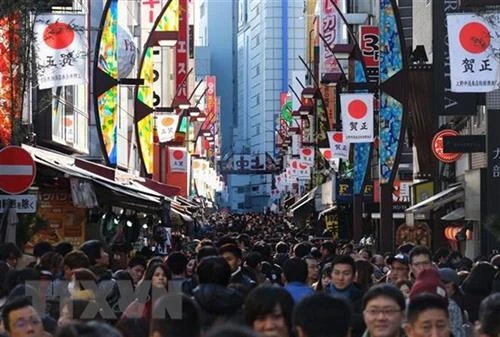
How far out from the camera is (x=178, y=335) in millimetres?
5980

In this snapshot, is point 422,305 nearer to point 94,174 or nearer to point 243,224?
point 94,174

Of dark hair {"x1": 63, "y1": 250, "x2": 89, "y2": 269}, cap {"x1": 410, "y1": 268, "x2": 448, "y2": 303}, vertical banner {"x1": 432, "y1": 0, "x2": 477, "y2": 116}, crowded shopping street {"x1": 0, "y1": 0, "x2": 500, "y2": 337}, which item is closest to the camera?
crowded shopping street {"x1": 0, "y1": 0, "x2": 500, "y2": 337}

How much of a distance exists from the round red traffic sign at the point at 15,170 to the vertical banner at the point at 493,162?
48.9 ft

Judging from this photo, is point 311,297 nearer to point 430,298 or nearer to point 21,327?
point 430,298

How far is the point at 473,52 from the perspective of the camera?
18.8 meters

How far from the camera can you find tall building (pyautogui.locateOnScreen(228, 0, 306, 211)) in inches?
6516

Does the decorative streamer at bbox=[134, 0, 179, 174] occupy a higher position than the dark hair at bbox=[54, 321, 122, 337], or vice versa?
the decorative streamer at bbox=[134, 0, 179, 174]

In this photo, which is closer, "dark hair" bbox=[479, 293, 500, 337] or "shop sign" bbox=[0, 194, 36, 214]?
"dark hair" bbox=[479, 293, 500, 337]

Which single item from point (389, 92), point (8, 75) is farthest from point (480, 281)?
point (389, 92)

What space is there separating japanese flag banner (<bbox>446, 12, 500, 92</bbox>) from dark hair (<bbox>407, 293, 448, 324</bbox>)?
39.8 ft

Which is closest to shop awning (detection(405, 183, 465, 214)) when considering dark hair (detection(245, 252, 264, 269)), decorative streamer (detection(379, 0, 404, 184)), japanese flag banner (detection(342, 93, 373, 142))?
japanese flag banner (detection(342, 93, 373, 142))

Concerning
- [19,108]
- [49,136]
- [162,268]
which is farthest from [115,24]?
[162,268]

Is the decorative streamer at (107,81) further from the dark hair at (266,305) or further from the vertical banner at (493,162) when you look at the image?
the dark hair at (266,305)

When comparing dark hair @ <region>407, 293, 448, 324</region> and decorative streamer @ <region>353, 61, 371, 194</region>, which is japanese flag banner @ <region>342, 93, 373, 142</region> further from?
dark hair @ <region>407, 293, 448, 324</region>
